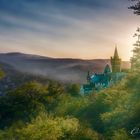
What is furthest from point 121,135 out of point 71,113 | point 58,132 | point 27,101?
point 27,101

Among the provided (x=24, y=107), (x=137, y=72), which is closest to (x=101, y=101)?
(x=137, y=72)

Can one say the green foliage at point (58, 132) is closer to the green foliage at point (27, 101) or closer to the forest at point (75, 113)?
the forest at point (75, 113)

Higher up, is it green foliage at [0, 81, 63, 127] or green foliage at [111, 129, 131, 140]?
green foliage at [111, 129, 131, 140]

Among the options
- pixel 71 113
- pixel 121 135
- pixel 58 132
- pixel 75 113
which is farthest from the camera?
pixel 71 113

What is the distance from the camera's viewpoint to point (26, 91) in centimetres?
13600

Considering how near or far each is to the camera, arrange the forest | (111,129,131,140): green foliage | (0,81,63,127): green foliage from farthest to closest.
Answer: (0,81,63,127): green foliage → the forest → (111,129,131,140): green foliage

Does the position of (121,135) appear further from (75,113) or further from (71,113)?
(71,113)

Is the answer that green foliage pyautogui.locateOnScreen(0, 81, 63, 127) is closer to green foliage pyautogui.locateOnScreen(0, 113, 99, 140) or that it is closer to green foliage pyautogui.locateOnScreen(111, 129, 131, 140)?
green foliage pyautogui.locateOnScreen(0, 113, 99, 140)

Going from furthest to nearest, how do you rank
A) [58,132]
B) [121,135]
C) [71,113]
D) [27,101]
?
[27,101] < [71,113] < [58,132] < [121,135]

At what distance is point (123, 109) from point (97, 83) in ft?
391

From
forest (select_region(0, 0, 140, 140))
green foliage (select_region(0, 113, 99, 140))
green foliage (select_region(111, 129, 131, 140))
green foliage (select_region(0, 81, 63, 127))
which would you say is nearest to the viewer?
green foliage (select_region(111, 129, 131, 140))

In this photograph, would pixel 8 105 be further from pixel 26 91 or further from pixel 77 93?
pixel 77 93

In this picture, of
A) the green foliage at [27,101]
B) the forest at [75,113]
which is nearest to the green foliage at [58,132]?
the forest at [75,113]

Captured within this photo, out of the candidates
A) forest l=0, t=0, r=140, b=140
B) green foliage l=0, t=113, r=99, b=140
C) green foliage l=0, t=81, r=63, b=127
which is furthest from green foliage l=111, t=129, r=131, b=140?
green foliage l=0, t=81, r=63, b=127
